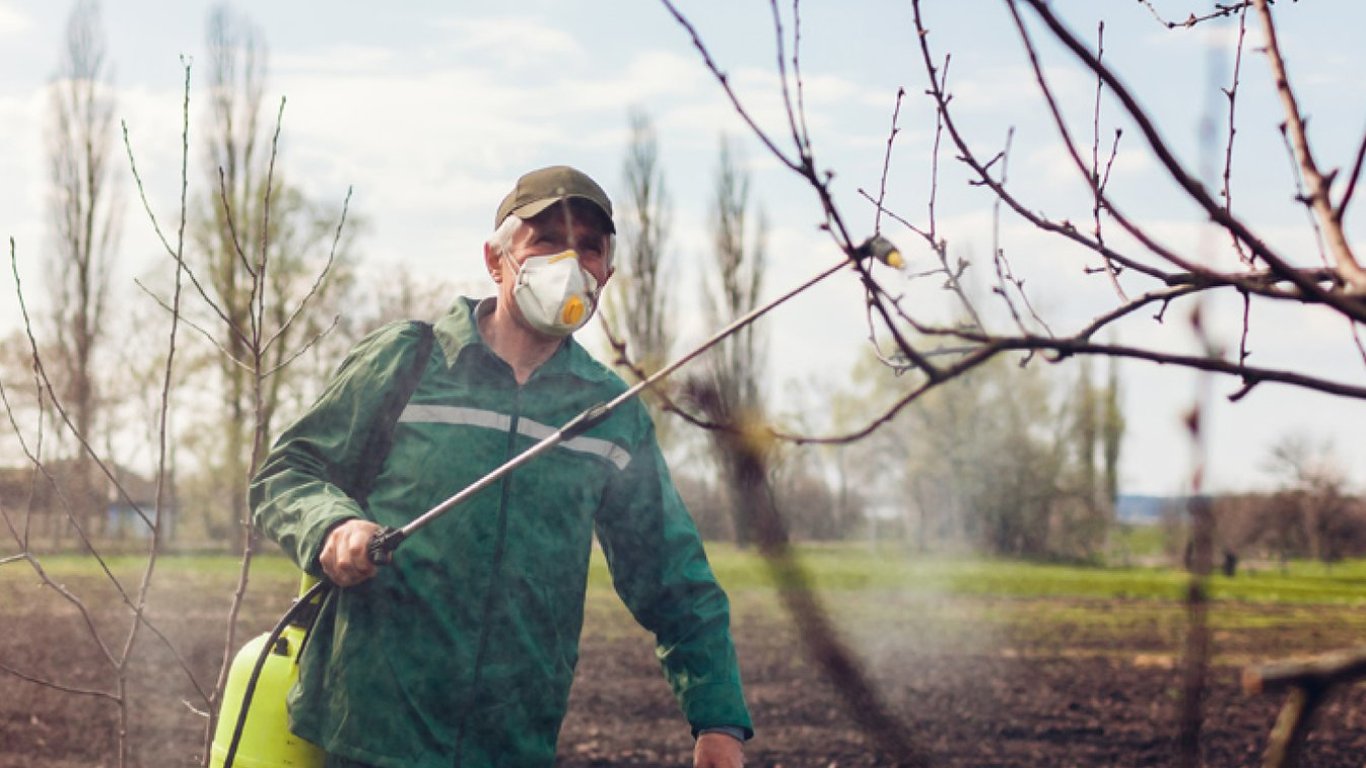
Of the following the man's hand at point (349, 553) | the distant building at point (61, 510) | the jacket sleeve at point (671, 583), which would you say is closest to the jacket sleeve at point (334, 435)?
the man's hand at point (349, 553)

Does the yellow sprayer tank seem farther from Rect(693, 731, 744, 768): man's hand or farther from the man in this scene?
Rect(693, 731, 744, 768): man's hand

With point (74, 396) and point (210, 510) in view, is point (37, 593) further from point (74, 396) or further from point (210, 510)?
point (210, 510)

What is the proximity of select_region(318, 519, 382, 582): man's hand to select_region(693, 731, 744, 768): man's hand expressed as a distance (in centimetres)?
75

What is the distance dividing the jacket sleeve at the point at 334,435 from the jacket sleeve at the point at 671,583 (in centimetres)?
48

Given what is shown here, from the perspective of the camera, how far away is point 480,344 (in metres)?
2.76

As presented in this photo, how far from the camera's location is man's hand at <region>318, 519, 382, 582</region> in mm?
2408

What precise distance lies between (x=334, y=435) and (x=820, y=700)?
23.2 ft

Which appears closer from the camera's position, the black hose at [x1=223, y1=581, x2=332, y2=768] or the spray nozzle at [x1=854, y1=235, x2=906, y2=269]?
the spray nozzle at [x1=854, y1=235, x2=906, y2=269]

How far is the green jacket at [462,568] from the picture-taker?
2594 mm

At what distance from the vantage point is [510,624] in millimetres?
2639

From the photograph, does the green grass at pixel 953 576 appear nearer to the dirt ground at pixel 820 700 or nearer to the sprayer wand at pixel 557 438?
the dirt ground at pixel 820 700

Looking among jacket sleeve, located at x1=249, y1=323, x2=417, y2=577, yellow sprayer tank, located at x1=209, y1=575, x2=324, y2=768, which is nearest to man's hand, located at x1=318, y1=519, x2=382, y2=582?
jacket sleeve, located at x1=249, y1=323, x2=417, y2=577

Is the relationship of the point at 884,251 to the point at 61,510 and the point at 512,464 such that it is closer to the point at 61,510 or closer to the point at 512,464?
the point at 512,464

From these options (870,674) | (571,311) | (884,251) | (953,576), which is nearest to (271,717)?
(571,311)
